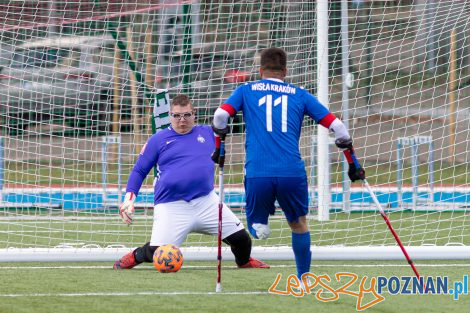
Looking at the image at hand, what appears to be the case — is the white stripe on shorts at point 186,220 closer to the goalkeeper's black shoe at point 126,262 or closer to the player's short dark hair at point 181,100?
the goalkeeper's black shoe at point 126,262

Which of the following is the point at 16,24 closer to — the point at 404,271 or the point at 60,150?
the point at 60,150

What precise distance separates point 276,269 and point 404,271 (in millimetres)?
1167

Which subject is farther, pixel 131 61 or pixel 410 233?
pixel 410 233

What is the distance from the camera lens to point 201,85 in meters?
12.3

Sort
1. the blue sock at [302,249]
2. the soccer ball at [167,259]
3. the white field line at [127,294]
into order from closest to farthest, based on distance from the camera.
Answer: the white field line at [127,294] → the blue sock at [302,249] → the soccer ball at [167,259]

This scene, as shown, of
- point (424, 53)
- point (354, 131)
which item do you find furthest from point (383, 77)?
point (354, 131)

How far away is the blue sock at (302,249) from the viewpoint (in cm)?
864

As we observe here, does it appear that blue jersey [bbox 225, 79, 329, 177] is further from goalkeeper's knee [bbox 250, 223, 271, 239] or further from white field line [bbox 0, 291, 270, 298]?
white field line [bbox 0, 291, 270, 298]

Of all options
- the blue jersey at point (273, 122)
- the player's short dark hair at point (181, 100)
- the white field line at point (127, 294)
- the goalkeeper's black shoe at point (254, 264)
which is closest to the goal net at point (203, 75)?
the goalkeeper's black shoe at point (254, 264)

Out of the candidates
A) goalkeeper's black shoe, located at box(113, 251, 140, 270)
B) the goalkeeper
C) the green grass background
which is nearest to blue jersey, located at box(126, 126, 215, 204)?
the goalkeeper

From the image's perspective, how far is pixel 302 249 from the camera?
866 cm

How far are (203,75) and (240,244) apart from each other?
2.54 meters

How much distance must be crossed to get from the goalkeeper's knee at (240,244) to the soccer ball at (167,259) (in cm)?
82

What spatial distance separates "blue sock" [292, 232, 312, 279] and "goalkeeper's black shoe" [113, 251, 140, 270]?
2.08 m
